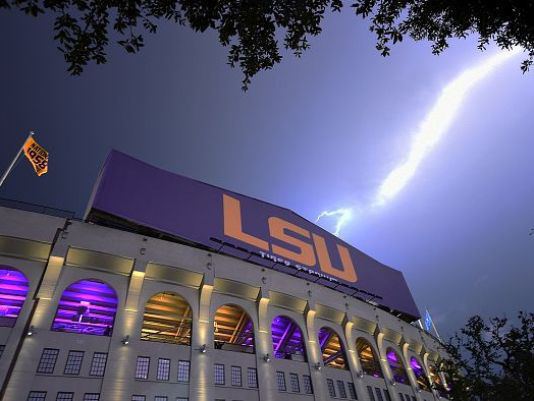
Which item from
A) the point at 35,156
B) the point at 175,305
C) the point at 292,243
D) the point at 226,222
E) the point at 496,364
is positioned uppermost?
the point at 35,156

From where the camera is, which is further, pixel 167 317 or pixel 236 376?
pixel 167 317

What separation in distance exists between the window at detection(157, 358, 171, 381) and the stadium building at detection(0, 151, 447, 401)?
83 millimetres

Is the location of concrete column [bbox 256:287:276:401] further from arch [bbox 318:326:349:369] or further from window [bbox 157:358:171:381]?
arch [bbox 318:326:349:369]

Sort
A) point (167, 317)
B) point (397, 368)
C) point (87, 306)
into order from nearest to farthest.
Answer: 1. point (87, 306)
2. point (167, 317)
3. point (397, 368)

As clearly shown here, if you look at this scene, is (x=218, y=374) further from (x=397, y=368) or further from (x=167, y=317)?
(x=397, y=368)

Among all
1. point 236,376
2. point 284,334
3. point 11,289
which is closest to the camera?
point 11,289

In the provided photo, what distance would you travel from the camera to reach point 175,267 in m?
32.9

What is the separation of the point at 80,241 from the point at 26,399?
11.9 meters

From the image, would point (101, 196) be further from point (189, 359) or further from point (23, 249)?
point (189, 359)

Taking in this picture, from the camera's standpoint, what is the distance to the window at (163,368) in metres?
27.4

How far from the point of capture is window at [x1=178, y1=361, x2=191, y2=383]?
92.4 feet

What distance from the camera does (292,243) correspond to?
46.7m

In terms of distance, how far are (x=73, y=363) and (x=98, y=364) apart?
164 centimetres

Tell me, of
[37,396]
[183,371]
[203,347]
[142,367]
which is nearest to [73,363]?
[37,396]
